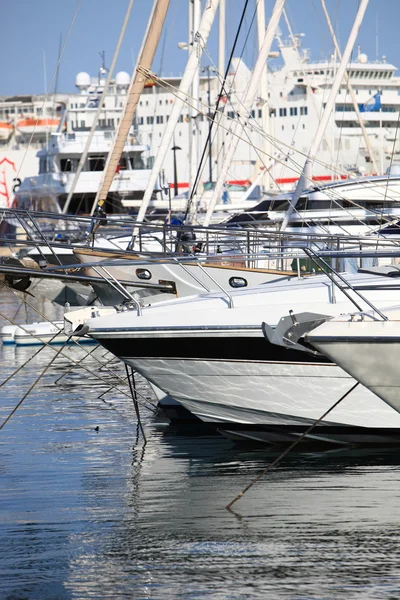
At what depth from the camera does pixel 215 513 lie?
8398 mm

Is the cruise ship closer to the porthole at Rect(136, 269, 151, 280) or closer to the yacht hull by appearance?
the porthole at Rect(136, 269, 151, 280)

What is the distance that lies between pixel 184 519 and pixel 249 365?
2.34 meters

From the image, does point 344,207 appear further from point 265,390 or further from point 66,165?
point 66,165

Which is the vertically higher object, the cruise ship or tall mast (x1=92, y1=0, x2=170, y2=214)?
tall mast (x1=92, y1=0, x2=170, y2=214)

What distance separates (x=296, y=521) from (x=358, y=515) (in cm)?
50

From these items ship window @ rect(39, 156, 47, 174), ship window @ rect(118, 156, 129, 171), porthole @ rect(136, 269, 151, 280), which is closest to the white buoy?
porthole @ rect(136, 269, 151, 280)

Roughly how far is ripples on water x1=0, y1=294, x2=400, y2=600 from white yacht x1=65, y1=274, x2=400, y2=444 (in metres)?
0.34

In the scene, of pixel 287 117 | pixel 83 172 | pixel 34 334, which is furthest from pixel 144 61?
pixel 287 117

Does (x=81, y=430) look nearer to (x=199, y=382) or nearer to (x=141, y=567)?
(x=199, y=382)

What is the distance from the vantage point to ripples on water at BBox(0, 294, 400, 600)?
6840mm

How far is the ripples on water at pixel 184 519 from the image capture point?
22.4 feet

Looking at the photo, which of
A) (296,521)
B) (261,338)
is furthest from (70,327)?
(296,521)

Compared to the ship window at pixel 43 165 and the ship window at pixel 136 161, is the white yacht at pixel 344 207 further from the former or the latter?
the ship window at pixel 43 165

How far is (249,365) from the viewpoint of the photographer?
10211mm
